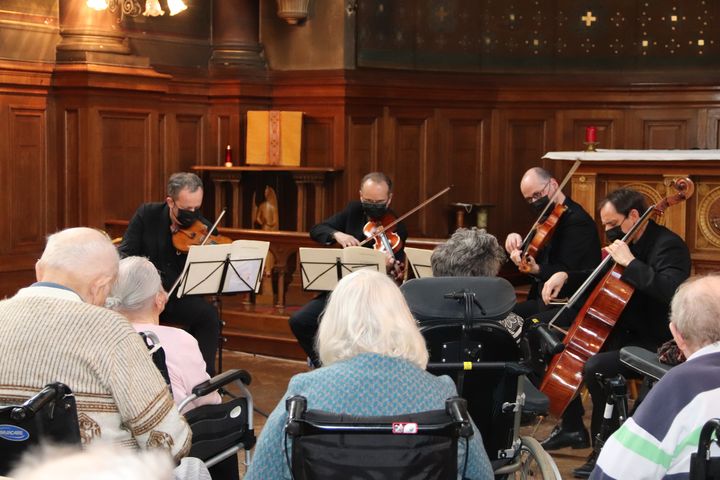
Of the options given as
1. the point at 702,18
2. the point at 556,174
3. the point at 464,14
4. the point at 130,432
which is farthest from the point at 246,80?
the point at 130,432

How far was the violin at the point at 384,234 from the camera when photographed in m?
6.58

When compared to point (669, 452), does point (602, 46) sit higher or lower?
higher

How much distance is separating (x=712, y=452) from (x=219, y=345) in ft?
13.3

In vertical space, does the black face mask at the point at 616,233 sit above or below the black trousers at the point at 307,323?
above

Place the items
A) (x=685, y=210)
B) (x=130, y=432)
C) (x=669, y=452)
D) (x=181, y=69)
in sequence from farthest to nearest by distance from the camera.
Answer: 1. (x=181, y=69)
2. (x=685, y=210)
3. (x=130, y=432)
4. (x=669, y=452)

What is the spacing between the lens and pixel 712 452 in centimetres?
Answer: 271

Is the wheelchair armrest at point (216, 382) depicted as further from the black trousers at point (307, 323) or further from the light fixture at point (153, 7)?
the light fixture at point (153, 7)

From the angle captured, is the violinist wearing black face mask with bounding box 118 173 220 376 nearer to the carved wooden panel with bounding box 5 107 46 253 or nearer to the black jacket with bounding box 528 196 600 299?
the black jacket with bounding box 528 196 600 299

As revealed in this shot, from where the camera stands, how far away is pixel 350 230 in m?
6.90

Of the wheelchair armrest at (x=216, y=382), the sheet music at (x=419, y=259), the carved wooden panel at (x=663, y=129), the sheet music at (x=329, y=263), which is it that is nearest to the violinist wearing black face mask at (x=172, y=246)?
the sheet music at (x=329, y=263)

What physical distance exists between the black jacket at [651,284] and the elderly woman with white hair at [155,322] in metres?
2.08

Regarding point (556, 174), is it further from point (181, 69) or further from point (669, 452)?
point (669, 452)

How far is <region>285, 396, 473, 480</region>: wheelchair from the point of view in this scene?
2549 millimetres

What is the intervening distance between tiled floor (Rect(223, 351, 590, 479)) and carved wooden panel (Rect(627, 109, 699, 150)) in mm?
4444
